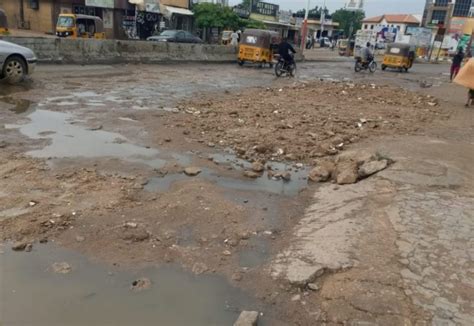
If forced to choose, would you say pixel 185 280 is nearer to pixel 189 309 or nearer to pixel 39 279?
pixel 189 309

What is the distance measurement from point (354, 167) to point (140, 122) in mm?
4489

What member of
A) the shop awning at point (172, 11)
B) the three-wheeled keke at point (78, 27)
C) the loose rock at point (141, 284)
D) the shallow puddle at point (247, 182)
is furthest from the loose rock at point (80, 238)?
the shop awning at point (172, 11)

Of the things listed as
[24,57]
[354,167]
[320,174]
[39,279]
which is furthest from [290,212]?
[24,57]

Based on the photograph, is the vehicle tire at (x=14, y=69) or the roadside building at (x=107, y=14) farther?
the roadside building at (x=107, y=14)

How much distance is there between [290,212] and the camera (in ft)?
16.9

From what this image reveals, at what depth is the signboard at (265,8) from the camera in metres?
54.4

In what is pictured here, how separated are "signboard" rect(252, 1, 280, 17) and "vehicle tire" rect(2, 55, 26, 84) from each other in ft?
152

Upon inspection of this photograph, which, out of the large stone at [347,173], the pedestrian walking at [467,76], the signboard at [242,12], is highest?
the signboard at [242,12]

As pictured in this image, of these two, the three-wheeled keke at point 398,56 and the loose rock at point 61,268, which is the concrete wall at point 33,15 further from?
the loose rock at point 61,268

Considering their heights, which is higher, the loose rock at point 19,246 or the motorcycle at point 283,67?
the motorcycle at point 283,67

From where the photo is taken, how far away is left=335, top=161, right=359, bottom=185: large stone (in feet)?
19.7

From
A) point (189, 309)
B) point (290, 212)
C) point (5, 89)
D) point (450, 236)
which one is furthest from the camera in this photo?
point (5, 89)

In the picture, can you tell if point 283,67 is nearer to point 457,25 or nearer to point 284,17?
point 284,17

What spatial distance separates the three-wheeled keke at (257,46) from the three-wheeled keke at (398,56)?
10.9 metres
